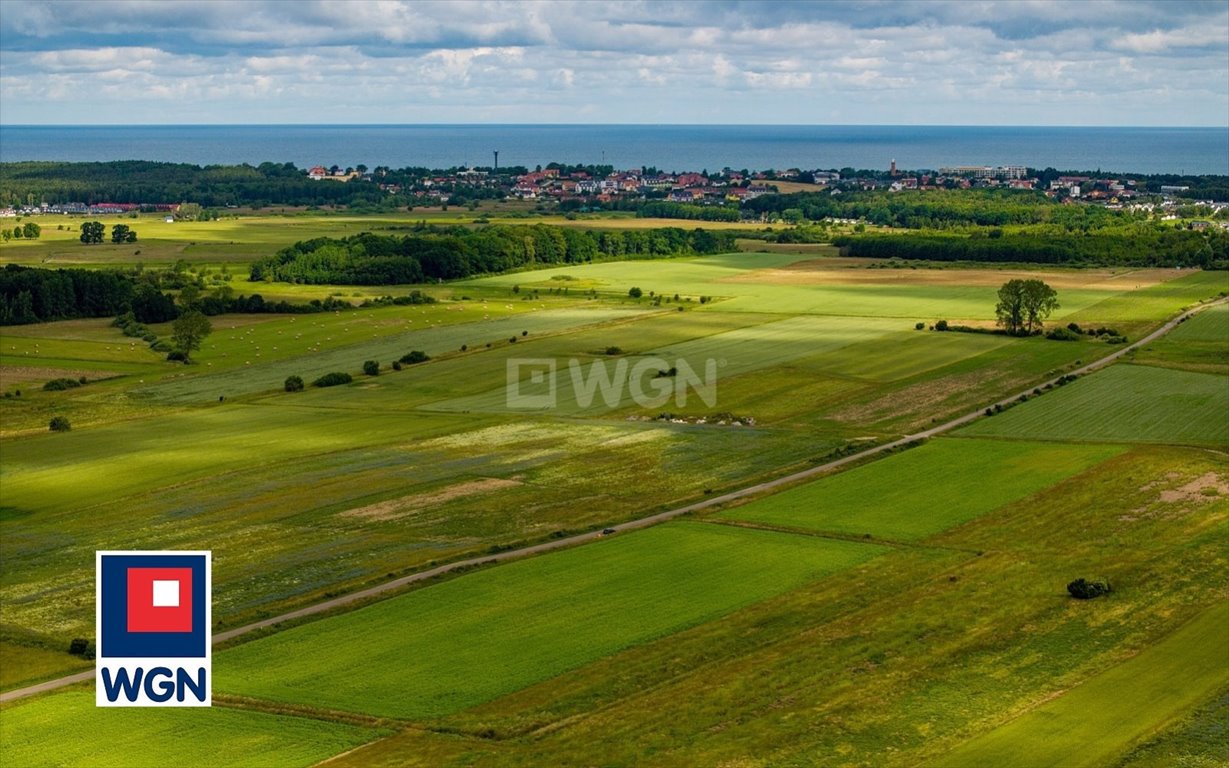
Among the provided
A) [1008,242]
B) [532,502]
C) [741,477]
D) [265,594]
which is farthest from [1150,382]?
[1008,242]

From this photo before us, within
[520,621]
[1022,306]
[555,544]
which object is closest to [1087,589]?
[520,621]

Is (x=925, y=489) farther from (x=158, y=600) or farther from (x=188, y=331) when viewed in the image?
(x=188, y=331)

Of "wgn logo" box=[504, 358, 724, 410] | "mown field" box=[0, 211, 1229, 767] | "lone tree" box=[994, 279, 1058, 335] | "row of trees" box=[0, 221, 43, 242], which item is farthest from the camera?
"row of trees" box=[0, 221, 43, 242]

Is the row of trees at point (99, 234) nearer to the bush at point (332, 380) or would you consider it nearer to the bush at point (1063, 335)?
the bush at point (332, 380)

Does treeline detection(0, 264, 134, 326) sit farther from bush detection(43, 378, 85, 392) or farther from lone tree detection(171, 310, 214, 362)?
bush detection(43, 378, 85, 392)

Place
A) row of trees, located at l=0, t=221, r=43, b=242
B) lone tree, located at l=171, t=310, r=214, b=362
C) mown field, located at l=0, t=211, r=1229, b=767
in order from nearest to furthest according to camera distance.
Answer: mown field, located at l=0, t=211, r=1229, b=767
lone tree, located at l=171, t=310, r=214, b=362
row of trees, located at l=0, t=221, r=43, b=242

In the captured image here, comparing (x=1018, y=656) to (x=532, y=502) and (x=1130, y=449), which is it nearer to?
Answer: (x=532, y=502)

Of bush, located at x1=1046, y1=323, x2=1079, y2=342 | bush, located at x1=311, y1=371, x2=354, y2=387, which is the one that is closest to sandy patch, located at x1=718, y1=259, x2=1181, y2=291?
bush, located at x1=1046, y1=323, x2=1079, y2=342

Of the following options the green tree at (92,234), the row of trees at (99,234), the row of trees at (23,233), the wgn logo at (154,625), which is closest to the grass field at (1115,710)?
the wgn logo at (154,625)
